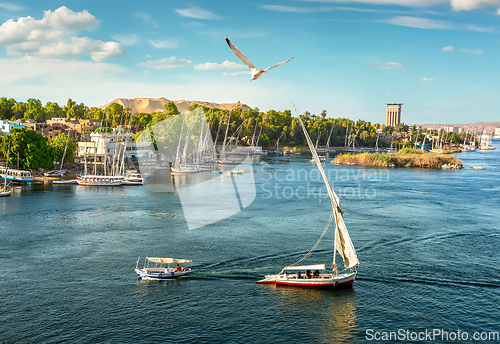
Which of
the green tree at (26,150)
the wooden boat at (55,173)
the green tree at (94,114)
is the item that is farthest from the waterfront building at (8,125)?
the green tree at (94,114)

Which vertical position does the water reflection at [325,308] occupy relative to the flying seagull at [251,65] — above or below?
below

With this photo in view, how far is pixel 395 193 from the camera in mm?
72438

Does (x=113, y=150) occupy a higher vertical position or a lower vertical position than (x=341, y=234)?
higher

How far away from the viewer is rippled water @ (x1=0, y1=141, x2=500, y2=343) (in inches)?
995

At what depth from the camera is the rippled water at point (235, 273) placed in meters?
25.3

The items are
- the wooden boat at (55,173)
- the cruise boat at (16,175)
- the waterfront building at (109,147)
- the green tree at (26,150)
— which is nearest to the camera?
the cruise boat at (16,175)

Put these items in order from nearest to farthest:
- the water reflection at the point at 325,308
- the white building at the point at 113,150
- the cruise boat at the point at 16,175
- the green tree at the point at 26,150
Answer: the water reflection at the point at 325,308
the cruise boat at the point at 16,175
the green tree at the point at 26,150
the white building at the point at 113,150

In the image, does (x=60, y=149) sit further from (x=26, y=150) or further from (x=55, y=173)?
(x=26, y=150)

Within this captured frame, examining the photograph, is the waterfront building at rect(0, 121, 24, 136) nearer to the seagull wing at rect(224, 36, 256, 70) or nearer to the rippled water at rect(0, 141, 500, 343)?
the rippled water at rect(0, 141, 500, 343)

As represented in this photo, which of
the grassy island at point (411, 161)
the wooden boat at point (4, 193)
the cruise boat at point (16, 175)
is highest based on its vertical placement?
the grassy island at point (411, 161)

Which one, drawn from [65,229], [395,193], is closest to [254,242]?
[65,229]

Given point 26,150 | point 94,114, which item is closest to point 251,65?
point 26,150

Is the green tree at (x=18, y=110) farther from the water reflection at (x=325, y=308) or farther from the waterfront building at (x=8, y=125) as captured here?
the water reflection at (x=325, y=308)

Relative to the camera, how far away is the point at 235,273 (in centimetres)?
3288
